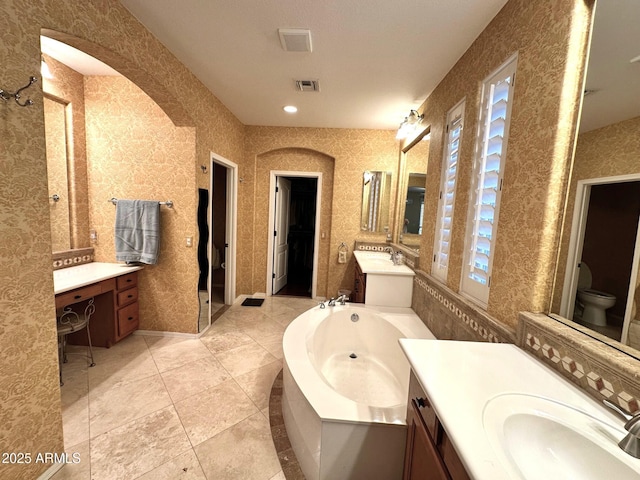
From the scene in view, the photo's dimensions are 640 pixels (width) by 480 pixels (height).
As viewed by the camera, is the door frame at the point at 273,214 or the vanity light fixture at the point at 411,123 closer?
the vanity light fixture at the point at 411,123

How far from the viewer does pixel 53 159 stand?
2307mm

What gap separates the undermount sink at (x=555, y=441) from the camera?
2.04ft

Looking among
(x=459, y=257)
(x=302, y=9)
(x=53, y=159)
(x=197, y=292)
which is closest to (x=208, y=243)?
(x=197, y=292)

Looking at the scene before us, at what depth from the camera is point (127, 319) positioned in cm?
254

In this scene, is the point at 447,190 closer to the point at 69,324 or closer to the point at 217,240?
the point at 69,324

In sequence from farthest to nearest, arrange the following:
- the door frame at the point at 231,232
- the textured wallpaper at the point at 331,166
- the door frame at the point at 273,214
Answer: the door frame at the point at 273,214 → the textured wallpaper at the point at 331,166 → the door frame at the point at 231,232

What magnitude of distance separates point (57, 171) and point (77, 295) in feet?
4.11

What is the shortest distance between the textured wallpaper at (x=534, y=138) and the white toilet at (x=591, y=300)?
0.39 ft

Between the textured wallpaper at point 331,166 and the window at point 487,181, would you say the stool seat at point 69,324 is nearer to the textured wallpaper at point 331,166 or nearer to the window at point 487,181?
the textured wallpaper at point 331,166

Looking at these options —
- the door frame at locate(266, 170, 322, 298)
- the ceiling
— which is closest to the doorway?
the door frame at locate(266, 170, 322, 298)

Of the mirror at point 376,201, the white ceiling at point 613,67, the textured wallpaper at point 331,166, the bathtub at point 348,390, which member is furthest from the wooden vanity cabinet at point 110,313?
the white ceiling at point 613,67

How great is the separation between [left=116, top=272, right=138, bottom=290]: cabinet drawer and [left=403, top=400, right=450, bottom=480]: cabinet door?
2.69 m

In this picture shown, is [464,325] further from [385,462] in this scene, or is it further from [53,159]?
[53,159]

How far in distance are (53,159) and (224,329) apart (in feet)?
7.69
